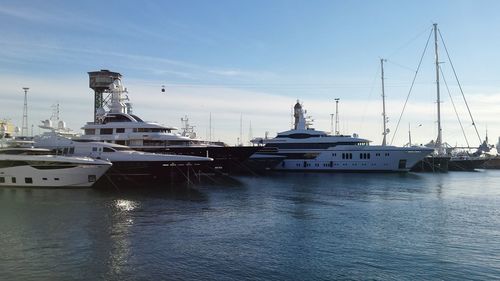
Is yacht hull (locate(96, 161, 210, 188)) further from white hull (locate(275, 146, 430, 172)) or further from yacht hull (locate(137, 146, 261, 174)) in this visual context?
white hull (locate(275, 146, 430, 172))

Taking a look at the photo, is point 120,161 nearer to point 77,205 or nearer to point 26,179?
point 26,179

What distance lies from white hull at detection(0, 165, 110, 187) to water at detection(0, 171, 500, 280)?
5134mm

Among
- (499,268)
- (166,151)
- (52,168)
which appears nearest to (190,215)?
(499,268)

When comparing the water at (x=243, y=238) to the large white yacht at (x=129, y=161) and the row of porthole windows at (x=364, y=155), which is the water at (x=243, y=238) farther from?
the row of porthole windows at (x=364, y=155)

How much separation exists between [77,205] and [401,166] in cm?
6596

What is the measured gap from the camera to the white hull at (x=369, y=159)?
85.0 m

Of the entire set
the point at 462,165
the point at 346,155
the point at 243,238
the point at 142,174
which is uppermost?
the point at 346,155

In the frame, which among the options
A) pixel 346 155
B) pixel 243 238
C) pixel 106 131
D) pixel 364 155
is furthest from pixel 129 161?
pixel 364 155

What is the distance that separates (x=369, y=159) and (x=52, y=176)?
190 ft

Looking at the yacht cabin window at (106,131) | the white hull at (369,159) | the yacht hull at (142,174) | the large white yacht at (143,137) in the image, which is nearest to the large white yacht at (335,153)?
the white hull at (369,159)

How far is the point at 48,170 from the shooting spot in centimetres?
4706

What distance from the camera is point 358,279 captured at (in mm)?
17266

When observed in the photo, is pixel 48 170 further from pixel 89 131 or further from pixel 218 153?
pixel 218 153

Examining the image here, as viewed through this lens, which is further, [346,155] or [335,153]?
[335,153]
